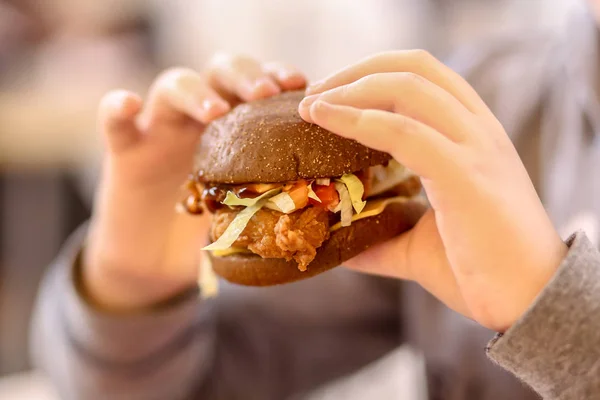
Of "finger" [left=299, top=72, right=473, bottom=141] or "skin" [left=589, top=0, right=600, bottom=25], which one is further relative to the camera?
"skin" [left=589, top=0, right=600, bottom=25]

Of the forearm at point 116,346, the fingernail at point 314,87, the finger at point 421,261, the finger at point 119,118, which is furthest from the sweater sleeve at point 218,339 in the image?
the fingernail at point 314,87

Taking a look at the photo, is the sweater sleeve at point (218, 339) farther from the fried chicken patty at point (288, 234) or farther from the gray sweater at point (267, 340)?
the fried chicken patty at point (288, 234)

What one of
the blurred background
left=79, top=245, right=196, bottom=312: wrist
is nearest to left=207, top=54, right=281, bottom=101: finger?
left=79, top=245, right=196, bottom=312: wrist

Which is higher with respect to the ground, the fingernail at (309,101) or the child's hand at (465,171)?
the fingernail at (309,101)

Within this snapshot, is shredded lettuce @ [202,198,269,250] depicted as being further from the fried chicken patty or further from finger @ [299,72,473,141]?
finger @ [299,72,473,141]

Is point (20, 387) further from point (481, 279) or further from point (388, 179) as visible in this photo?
point (481, 279)
